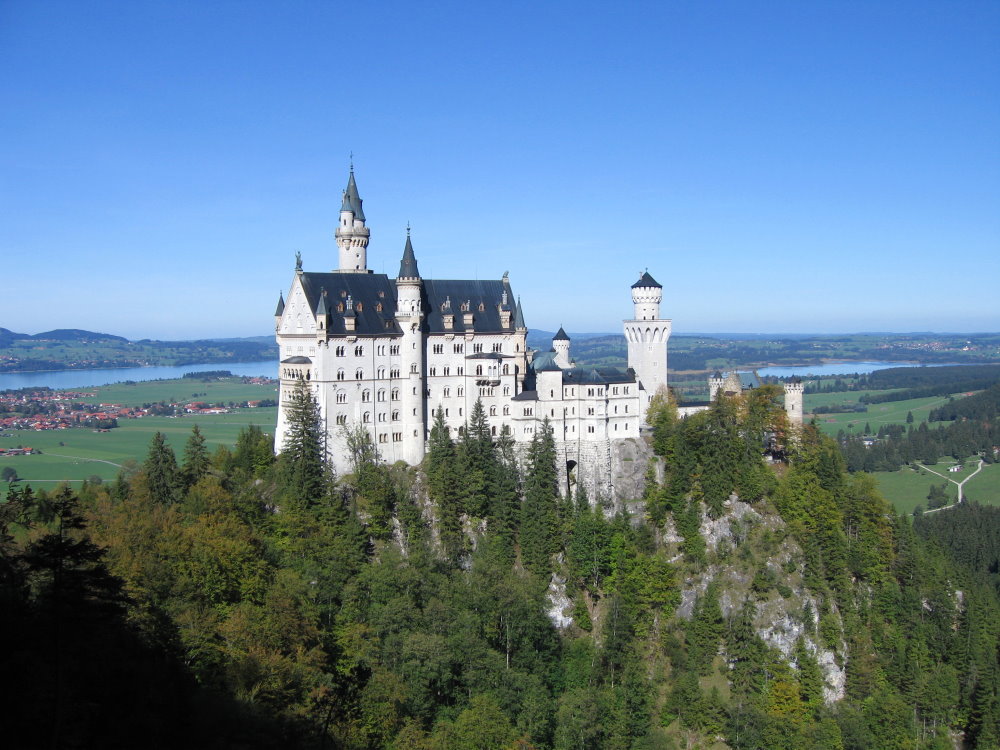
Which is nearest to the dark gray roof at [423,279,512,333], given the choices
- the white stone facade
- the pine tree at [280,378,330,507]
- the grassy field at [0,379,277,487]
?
the white stone facade

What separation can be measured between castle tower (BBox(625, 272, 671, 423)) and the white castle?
0.09 m

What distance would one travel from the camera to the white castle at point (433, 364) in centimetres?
7400

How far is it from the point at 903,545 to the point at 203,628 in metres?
57.2

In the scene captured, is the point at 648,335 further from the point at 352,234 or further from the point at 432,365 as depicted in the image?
the point at 352,234

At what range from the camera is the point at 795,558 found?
2879 inches

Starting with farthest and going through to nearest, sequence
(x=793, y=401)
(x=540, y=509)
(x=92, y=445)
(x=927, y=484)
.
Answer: (x=927, y=484) → (x=92, y=445) → (x=793, y=401) → (x=540, y=509)

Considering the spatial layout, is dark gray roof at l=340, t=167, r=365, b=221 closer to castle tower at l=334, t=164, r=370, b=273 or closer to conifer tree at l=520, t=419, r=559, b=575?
castle tower at l=334, t=164, r=370, b=273

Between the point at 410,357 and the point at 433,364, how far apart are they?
2788mm

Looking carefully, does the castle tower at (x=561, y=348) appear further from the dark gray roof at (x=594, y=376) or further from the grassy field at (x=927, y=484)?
the grassy field at (x=927, y=484)

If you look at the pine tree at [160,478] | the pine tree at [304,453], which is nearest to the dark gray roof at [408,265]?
the pine tree at [304,453]

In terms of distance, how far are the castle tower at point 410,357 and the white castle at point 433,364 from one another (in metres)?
0.08

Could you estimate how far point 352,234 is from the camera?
81188mm

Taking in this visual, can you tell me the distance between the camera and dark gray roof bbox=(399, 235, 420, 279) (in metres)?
76.8

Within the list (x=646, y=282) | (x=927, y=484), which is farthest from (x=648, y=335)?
(x=927, y=484)
